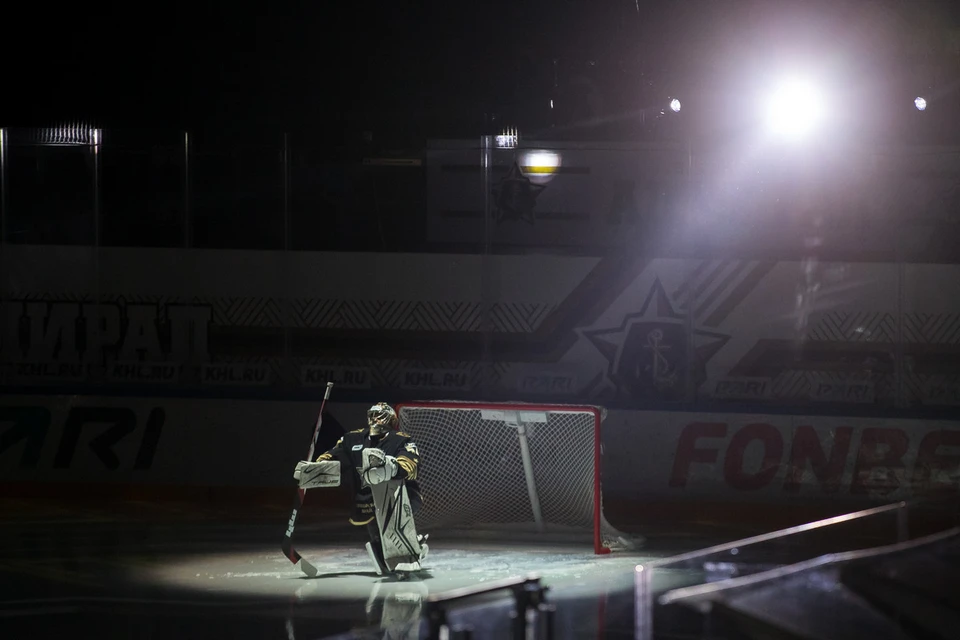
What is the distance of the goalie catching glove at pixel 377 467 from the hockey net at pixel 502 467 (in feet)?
6.08

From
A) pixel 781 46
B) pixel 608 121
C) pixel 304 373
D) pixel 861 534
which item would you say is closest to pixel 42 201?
pixel 304 373

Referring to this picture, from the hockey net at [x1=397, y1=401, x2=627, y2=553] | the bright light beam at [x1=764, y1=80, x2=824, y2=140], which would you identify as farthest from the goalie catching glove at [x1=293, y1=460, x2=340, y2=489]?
the bright light beam at [x1=764, y1=80, x2=824, y2=140]

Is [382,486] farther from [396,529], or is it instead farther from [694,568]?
[694,568]

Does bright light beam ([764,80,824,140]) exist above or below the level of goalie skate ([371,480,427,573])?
above

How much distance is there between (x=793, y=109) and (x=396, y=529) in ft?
20.2

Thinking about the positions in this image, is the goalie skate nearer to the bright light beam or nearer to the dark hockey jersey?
the dark hockey jersey

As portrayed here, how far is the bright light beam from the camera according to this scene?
13.5 metres

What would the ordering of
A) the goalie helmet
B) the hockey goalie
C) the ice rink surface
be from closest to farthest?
the ice rink surface < the hockey goalie < the goalie helmet

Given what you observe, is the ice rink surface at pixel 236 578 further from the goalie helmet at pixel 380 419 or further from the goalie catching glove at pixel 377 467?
the goalie helmet at pixel 380 419

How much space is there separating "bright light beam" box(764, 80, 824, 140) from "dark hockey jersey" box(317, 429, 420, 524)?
548cm

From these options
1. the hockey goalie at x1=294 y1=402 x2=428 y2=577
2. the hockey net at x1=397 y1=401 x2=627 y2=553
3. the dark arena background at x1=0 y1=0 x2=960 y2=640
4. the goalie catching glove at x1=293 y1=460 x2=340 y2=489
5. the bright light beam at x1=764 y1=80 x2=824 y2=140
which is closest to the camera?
the hockey goalie at x1=294 y1=402 x2=428 y2=577

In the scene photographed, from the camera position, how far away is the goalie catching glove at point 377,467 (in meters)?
9.89

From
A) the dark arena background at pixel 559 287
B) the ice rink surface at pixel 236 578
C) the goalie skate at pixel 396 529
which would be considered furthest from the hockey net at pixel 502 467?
the goalie skate at pixel 396 529

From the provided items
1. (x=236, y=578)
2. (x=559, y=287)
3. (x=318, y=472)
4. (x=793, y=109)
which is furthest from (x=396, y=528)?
(x=793, y=109)
